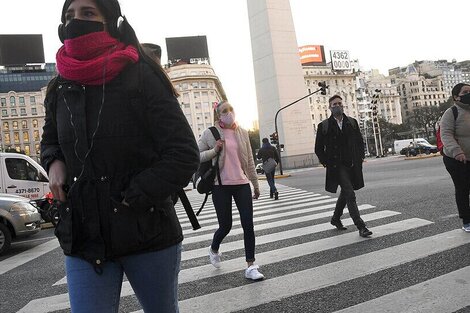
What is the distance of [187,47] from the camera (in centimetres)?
6850

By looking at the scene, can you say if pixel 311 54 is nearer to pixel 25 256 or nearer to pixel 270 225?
pixel 270 225

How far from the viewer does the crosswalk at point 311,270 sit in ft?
11.1

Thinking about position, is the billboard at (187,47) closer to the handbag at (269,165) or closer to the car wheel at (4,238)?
the handbag at (269,165)

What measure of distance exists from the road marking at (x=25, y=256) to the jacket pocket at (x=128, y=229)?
17.7ft

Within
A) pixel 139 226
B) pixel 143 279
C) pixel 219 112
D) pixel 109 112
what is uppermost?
pixel 219 112

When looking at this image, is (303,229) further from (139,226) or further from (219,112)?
(139,226)

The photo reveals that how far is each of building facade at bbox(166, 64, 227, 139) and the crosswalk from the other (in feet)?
304

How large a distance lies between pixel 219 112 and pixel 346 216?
422 cm

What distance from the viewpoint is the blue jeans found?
1.60 metres

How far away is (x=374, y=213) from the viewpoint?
7.73 m

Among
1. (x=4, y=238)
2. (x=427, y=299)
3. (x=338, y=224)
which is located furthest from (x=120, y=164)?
(x=4, y=238)

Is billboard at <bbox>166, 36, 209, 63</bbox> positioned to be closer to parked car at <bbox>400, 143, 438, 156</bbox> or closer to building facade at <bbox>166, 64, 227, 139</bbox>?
building facade at <bbox>166, 64, 227, 139</bbox>

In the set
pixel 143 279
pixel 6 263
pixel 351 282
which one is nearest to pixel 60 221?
pixel 143 279

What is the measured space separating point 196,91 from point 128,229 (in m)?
102
